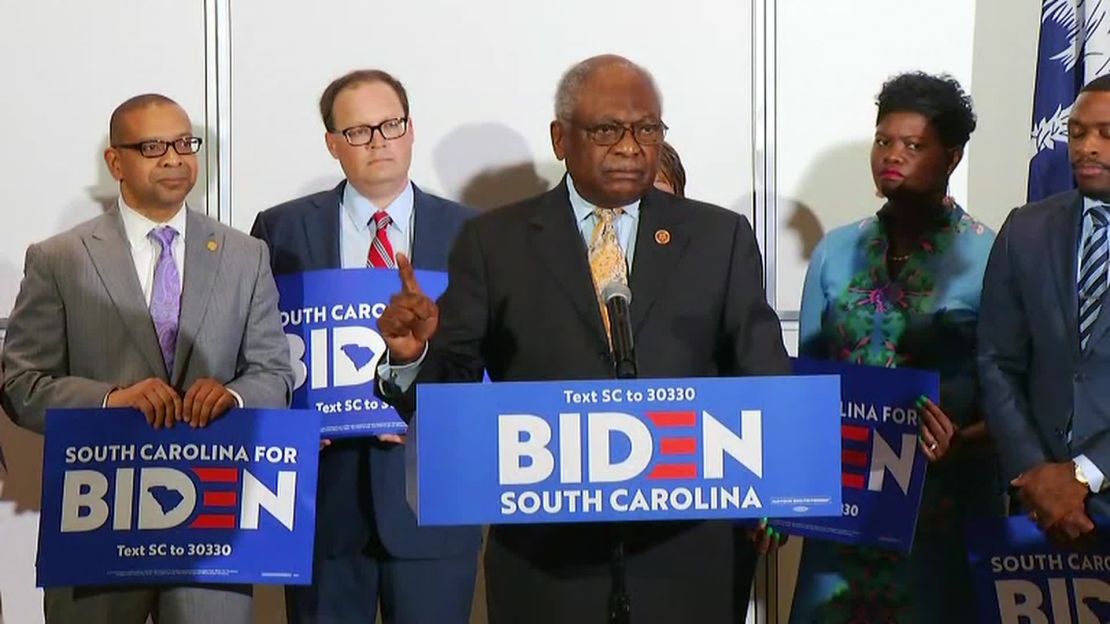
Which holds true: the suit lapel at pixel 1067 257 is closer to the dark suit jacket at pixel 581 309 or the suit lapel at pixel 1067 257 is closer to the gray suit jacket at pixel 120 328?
the dark suit jacket at pixel 581 309

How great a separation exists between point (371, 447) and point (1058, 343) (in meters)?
1.88

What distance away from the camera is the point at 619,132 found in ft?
10.0

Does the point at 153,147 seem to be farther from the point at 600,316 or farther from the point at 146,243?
the point at 600,316

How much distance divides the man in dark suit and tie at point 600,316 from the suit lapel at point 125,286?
1269mm

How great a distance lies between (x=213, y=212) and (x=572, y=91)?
2.73 m

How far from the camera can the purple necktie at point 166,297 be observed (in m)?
4.15

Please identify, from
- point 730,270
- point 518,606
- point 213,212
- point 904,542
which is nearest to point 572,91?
point 730,270

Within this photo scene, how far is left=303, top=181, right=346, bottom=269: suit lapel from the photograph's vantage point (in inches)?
179

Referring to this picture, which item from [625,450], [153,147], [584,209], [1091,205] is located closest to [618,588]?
[625,450]

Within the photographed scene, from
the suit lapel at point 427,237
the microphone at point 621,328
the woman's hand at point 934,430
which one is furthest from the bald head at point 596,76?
the suit lapel at point 427,237

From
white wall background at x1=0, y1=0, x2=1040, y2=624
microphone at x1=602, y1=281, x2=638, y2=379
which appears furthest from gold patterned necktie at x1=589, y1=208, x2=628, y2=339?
white wall background at x1=0, y1=0, x2=1040, y2=624

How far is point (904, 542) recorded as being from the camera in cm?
398

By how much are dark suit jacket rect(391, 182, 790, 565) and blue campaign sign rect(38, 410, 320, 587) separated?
91cm

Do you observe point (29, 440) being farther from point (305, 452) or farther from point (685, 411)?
point (685, 411)
